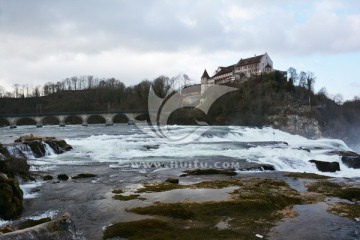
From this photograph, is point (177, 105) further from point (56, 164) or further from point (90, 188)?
point (90, 188)

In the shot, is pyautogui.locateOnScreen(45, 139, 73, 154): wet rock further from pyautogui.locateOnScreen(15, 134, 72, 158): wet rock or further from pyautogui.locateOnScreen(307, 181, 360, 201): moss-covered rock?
pyautogui.locateOnScreen(307, 181, 360, 201): moss-covered rock

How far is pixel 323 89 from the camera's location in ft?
390

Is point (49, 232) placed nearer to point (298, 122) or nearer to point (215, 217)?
point (215, 217)

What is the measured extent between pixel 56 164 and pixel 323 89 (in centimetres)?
11065

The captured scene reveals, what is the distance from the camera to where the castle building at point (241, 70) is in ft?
389

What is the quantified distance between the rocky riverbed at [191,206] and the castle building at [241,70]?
99443 millimetres

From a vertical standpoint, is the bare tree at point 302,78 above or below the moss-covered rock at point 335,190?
above

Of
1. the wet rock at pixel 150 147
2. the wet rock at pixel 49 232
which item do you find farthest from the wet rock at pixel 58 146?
the wet rock at pixel 49 232

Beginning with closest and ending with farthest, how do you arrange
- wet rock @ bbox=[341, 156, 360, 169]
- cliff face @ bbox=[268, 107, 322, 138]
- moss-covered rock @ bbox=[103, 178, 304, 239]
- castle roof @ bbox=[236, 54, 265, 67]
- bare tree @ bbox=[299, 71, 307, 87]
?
moss-covered rock @ bbox=[103, 178, 304, 239]
wet rock @ bbox=[341, 156, 360, 169]
cliff face @ bbox=[268, 107, 322, 138]
bare tree @ bbox=[299, 71, 307, 87]
castle roof @ bbox=[236, 54, 265, 67]

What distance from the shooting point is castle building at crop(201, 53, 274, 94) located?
11850 centimetres

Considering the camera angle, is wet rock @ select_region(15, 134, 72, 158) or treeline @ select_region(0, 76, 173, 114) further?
treeline @ select_region(0, 76, 173, 114)

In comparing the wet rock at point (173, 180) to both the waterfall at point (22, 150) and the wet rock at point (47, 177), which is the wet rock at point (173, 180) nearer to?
the wet rock at point (47, 177)

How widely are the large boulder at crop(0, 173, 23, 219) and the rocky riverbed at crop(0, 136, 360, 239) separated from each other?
32cm

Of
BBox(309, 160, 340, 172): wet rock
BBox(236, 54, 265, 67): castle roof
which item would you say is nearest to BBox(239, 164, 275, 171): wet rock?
BBox(309, 160, 340, 172): wet rock
